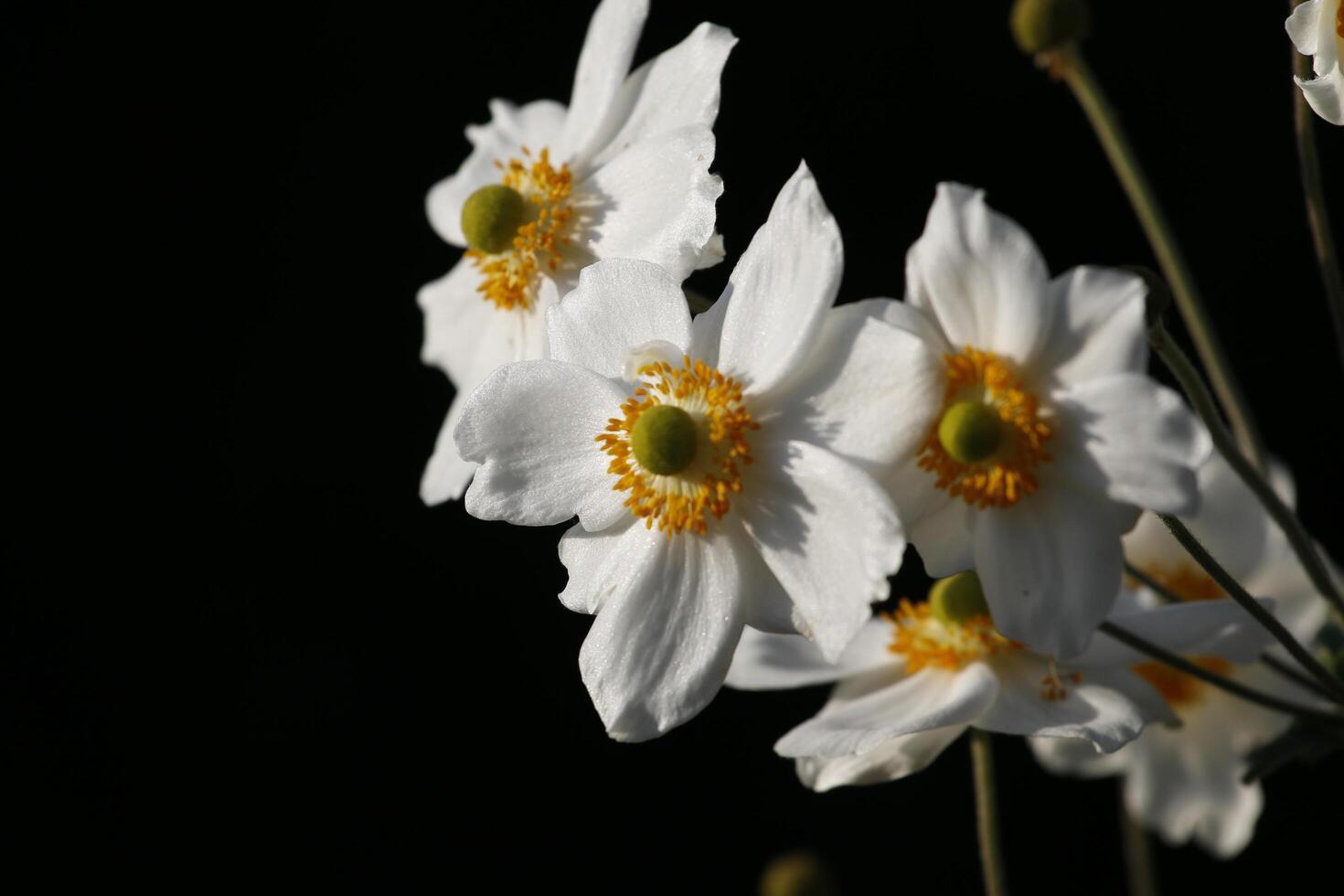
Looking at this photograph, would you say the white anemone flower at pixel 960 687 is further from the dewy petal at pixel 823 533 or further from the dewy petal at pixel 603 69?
the dewy petal at pixel 603 69

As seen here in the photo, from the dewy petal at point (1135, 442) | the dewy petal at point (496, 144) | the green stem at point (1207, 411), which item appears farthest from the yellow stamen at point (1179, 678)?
the dewy petal at point (496, 144)

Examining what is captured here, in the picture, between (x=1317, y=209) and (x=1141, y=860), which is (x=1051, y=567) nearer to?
(x=1317, y=209)

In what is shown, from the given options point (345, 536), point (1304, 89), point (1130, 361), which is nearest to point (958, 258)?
point (1130, 361)

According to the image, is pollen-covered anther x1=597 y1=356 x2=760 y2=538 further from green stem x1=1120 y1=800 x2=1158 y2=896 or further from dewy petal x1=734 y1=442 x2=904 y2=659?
green stem x1=1120 y1=800 x2=1158 y2=896

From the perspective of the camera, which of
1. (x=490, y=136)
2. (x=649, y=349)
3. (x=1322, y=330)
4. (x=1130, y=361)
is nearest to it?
(x=1130, y=361)

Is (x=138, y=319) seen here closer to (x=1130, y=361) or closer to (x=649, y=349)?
(x=649, y=349)

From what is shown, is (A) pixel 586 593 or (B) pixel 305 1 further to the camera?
(B) pixel 305 1
